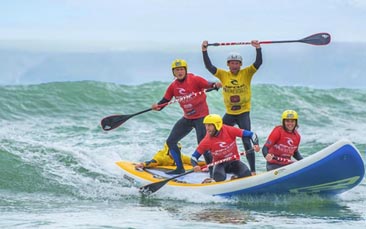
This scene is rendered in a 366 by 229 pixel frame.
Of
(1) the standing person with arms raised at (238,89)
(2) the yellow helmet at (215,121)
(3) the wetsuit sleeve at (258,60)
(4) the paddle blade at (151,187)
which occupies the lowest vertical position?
(4) the paddle blade at (151,187)

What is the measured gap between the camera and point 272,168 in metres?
13.8

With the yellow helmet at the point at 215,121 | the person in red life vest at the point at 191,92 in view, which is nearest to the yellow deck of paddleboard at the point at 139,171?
the person in red life vest at the point at 191,92

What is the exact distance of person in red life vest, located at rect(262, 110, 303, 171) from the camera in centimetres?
1362

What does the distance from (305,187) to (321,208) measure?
45cm

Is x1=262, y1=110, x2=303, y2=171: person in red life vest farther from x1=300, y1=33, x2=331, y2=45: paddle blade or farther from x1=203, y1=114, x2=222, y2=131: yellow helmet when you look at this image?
x1=300, y1=33, x2=331, y2=45: paddle blade

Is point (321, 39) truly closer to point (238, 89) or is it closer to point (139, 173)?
point (238, 89)

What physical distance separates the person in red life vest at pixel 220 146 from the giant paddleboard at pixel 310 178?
247 millimetres

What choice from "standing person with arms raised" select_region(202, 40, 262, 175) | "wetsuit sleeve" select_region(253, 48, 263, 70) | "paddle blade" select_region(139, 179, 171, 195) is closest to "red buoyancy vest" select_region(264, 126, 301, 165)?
"standing person with arms raised" select_region(202, 40, 262, 175)

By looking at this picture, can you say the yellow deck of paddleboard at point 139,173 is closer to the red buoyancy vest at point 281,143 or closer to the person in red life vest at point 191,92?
the person in red life vest at point 191,92

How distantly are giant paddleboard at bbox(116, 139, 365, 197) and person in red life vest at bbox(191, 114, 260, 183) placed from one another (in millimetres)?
247

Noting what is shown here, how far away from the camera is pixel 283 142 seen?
1368 cm

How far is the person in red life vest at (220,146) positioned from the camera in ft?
44.1

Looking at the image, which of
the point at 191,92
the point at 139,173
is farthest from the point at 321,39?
the point at 139,173

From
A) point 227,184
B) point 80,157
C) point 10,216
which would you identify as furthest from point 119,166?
point 10,216
